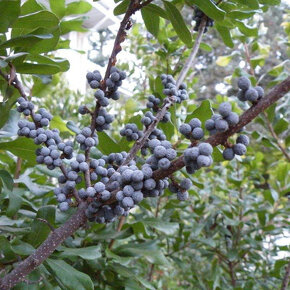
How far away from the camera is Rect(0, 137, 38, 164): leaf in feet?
3.28

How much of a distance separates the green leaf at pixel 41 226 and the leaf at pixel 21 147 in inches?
6.6

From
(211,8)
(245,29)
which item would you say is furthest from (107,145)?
(245,29)

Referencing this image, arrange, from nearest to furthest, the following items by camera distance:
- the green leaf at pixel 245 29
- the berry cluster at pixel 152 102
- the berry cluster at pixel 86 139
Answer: the berry cluster at pixel 86 139 → the berry cluster at pixel 152 102 → the green leaf at pixel 245 29

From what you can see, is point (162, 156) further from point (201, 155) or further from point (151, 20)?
point (151, 20)

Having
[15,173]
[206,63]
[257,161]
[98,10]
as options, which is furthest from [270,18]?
[15,173]

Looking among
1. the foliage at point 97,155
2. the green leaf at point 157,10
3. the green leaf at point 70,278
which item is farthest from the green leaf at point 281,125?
the green leaf at point 70,278

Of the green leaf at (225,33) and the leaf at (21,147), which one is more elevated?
the green leaf at (225,33)

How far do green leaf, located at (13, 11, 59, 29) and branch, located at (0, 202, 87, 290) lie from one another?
46cm

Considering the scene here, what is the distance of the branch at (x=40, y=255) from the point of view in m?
0.72

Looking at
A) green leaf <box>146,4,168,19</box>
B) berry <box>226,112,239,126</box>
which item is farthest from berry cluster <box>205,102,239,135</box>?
green leaf <box>146,4,168,19</box>

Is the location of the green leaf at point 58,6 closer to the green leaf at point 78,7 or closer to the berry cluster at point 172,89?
the green leaf at point 78,7

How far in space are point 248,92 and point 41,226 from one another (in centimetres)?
69

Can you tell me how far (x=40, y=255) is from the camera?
2.38 ft

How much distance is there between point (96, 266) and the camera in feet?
3.75
